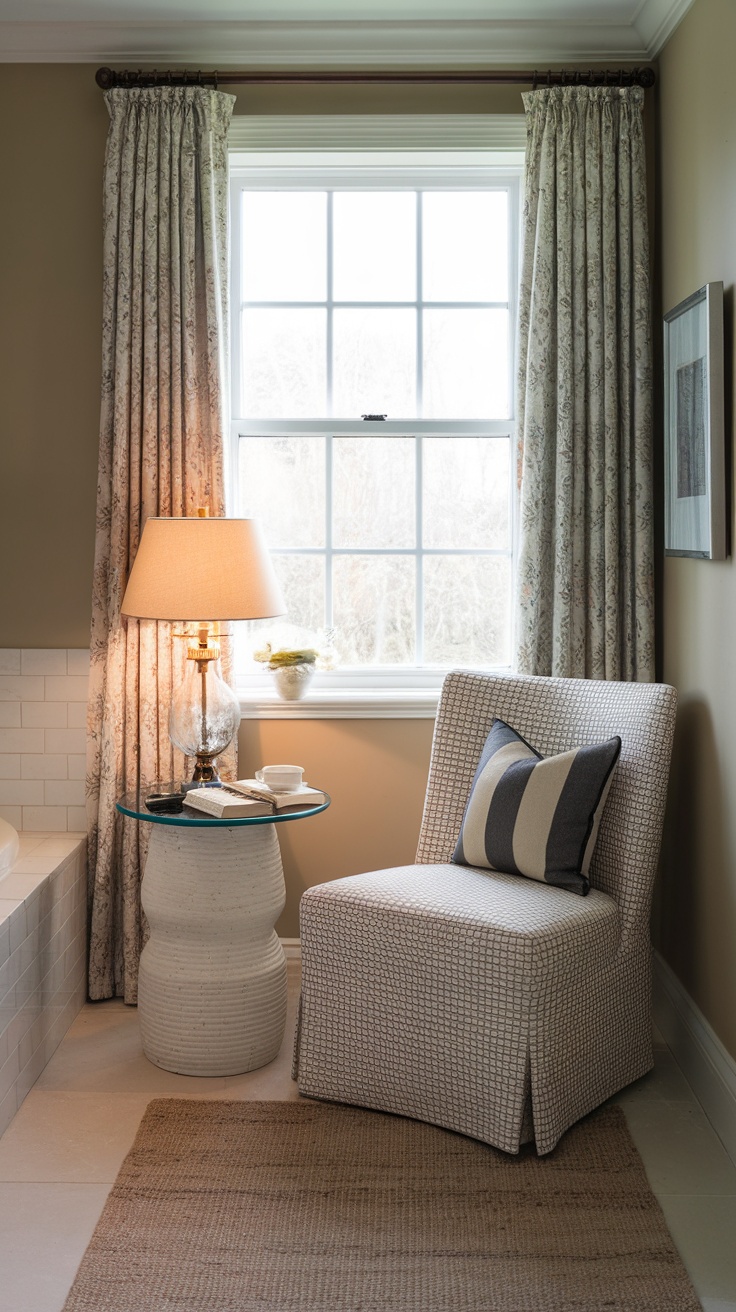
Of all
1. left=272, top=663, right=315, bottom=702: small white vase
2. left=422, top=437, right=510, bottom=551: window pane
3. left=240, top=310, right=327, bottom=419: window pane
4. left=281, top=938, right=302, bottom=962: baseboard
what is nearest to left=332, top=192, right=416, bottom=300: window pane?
left=240, top=310, right=327, bottom=419: window pane

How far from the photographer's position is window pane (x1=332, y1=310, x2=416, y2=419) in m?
3.41

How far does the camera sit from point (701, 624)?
2.75 metres

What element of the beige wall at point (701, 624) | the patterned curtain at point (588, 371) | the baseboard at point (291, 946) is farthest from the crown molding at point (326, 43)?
the baseboard at point (291, 946)

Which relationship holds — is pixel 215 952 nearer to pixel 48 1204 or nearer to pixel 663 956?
pixel 48 1204

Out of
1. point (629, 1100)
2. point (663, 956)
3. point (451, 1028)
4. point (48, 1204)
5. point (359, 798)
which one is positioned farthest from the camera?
point (359, 798)

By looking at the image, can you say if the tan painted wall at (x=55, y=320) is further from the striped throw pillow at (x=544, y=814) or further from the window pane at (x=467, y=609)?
the striped throw pillow at (x=544, y=814)

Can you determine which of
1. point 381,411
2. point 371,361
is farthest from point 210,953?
point 371,361

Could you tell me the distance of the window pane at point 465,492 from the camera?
341cm

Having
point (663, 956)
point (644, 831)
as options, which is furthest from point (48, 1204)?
point (663, 956)

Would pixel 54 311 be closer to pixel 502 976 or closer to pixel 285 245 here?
pixel 285 245

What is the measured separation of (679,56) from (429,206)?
816mm

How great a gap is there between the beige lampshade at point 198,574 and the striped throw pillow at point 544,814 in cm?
74

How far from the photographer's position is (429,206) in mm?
3385

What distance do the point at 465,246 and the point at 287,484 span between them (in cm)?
90
